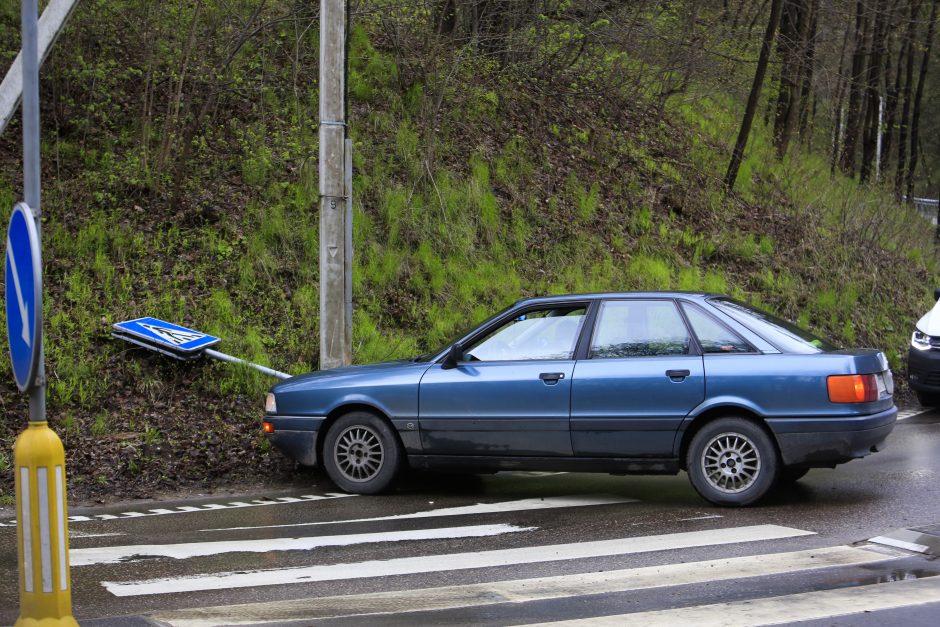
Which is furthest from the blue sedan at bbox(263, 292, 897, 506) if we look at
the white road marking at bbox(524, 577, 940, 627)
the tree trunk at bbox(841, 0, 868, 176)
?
the tree trunk at bbox(841, 0, 868, 176)

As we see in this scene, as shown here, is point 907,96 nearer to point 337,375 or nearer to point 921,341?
point 921,341

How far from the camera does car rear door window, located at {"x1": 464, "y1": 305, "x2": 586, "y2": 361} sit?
845cm

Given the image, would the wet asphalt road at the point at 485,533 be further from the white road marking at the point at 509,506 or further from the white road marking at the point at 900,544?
the white road marking at the point at 900,544

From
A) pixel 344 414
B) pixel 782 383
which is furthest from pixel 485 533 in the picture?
pixel 782 383

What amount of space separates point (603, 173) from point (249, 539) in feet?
43.1

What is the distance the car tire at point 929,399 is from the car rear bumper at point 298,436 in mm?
7937

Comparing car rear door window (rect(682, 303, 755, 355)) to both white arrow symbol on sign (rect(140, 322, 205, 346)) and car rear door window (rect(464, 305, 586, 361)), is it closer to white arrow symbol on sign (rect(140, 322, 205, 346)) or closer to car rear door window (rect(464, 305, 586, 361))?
car rear door window (rect(464, 305, 586, 361))

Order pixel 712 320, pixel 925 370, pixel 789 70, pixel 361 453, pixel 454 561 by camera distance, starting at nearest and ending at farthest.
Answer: pixel 454 561
pixel 712 320
pixel 361 453
pixel 925 370
pixel 789 70

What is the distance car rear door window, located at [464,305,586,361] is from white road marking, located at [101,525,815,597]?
1.88 meters

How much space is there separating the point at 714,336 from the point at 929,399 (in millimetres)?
6567

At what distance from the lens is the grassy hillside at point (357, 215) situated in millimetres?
11320

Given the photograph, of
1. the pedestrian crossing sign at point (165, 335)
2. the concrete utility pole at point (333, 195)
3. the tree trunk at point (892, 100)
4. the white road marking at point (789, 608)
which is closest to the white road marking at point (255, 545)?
the white road marking at point (789, 608)

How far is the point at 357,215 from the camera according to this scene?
603 inches

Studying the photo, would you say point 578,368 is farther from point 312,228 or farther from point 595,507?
point 312,228
